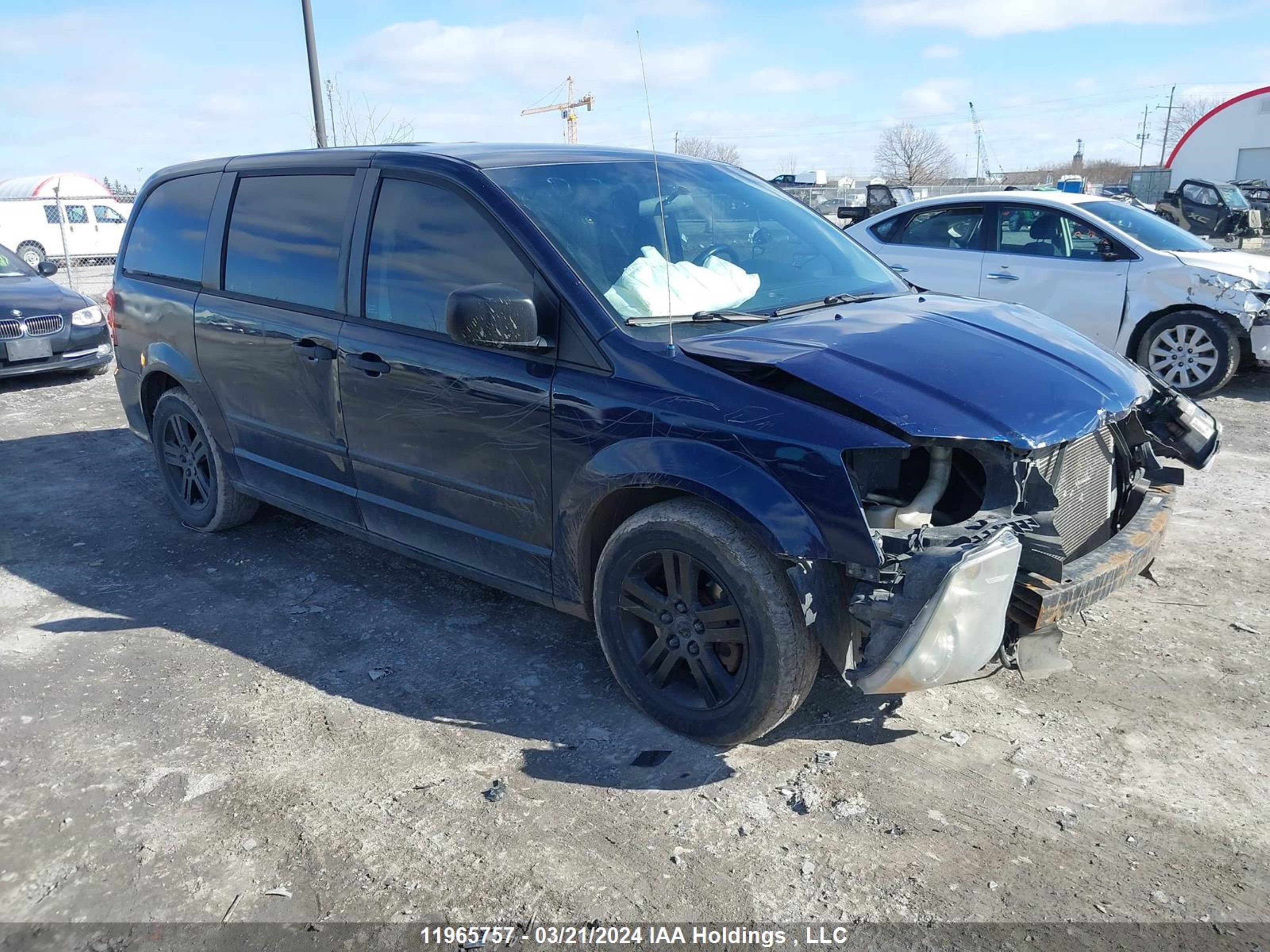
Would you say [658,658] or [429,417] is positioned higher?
[429,417]

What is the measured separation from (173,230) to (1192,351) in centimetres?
777

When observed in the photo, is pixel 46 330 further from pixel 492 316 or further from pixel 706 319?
pixel 706 319

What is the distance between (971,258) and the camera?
8.92m

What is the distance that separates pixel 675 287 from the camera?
11.8 ft

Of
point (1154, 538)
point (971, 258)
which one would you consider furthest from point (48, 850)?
point (971, 258)

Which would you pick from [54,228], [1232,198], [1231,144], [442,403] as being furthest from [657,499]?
[1231,144]

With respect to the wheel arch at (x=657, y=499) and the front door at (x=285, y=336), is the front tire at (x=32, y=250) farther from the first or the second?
the wheel arch at (x=657, y=499)

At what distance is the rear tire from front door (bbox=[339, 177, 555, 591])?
1.41m

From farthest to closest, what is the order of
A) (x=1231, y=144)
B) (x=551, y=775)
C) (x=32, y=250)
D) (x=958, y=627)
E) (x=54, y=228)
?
(x=1231, y=144) < (x=54, y=228) < (x=32, y=250) < (x=551, y=775) < (x=958, y=627)

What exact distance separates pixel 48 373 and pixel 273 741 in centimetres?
854

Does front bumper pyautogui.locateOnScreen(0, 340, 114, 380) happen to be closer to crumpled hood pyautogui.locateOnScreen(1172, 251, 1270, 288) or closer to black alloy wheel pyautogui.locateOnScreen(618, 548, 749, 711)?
black alloy wheel pyautogui.locateOnScreen(618, 548, 749, 711)

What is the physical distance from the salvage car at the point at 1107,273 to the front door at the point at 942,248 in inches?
0.4

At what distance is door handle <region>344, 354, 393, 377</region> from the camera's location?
3.93 m

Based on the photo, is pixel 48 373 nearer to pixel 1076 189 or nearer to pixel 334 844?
pixel 334 844
